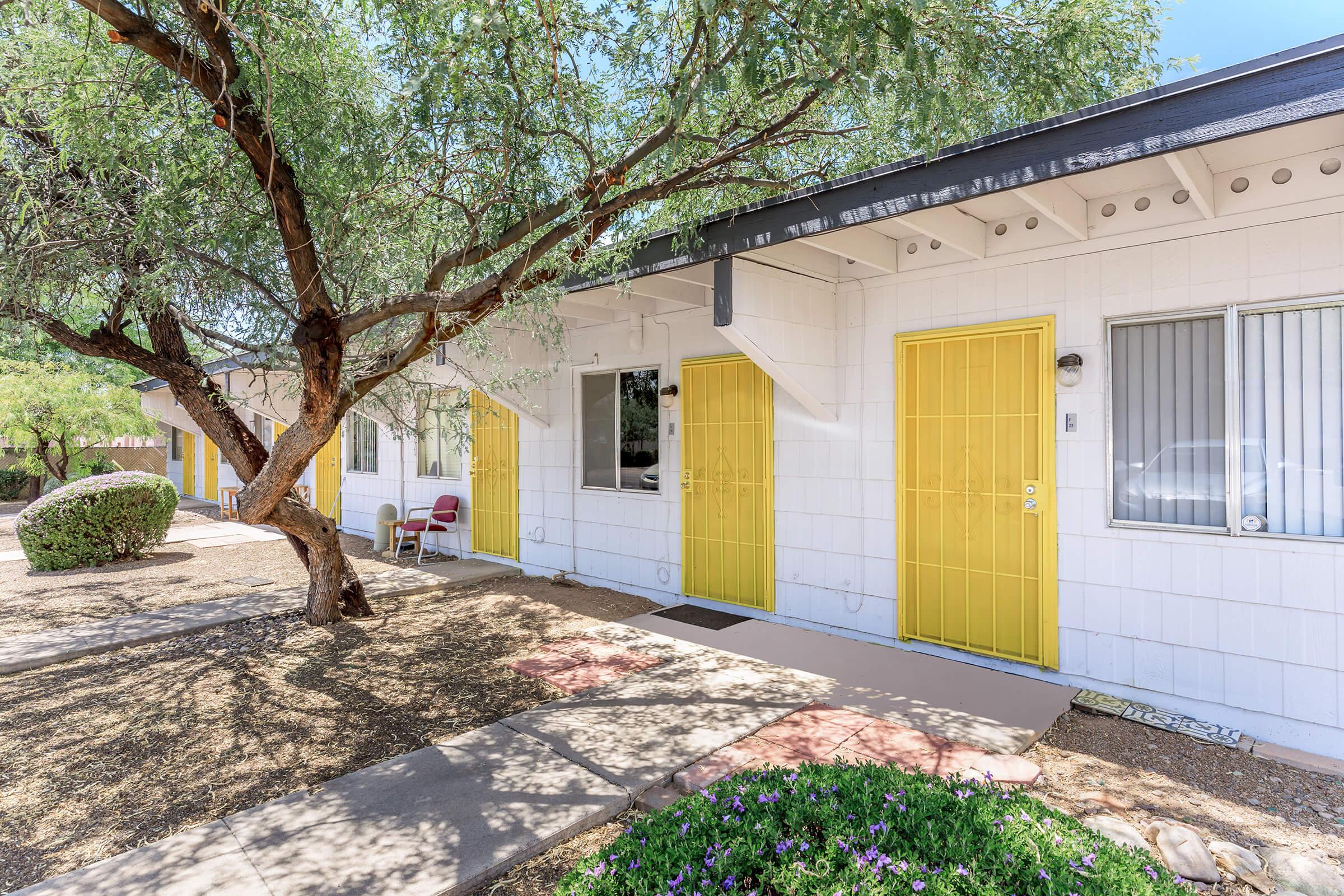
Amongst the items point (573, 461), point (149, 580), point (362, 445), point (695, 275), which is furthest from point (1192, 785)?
point (362, 445)

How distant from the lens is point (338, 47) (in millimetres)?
3643

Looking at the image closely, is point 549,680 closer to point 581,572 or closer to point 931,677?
point 931,677

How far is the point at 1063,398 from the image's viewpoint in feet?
12.3

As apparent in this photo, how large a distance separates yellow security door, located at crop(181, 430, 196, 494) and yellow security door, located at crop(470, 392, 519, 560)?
11.6 metres

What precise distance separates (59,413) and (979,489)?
13690mm

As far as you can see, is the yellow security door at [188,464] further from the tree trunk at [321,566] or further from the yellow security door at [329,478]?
the tree trunk at [321,566]

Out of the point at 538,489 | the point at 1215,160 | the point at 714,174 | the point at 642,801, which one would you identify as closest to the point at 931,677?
the point at 642,801

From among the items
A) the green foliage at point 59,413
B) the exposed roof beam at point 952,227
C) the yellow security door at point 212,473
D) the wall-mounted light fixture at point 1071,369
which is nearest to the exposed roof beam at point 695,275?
the exposed roof beam at point 952,227

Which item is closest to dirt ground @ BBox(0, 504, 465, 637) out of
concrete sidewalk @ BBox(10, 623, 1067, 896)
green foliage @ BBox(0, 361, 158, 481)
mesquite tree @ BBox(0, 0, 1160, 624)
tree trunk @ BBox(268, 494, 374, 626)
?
tree trunk @ BBox(268, 494, 374, 626)

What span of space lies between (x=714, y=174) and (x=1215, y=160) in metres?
2.49

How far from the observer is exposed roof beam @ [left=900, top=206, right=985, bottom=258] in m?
3.50

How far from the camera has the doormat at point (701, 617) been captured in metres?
5.12

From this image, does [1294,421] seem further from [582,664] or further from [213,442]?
[213,442]

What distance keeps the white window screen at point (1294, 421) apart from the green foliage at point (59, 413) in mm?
14598
